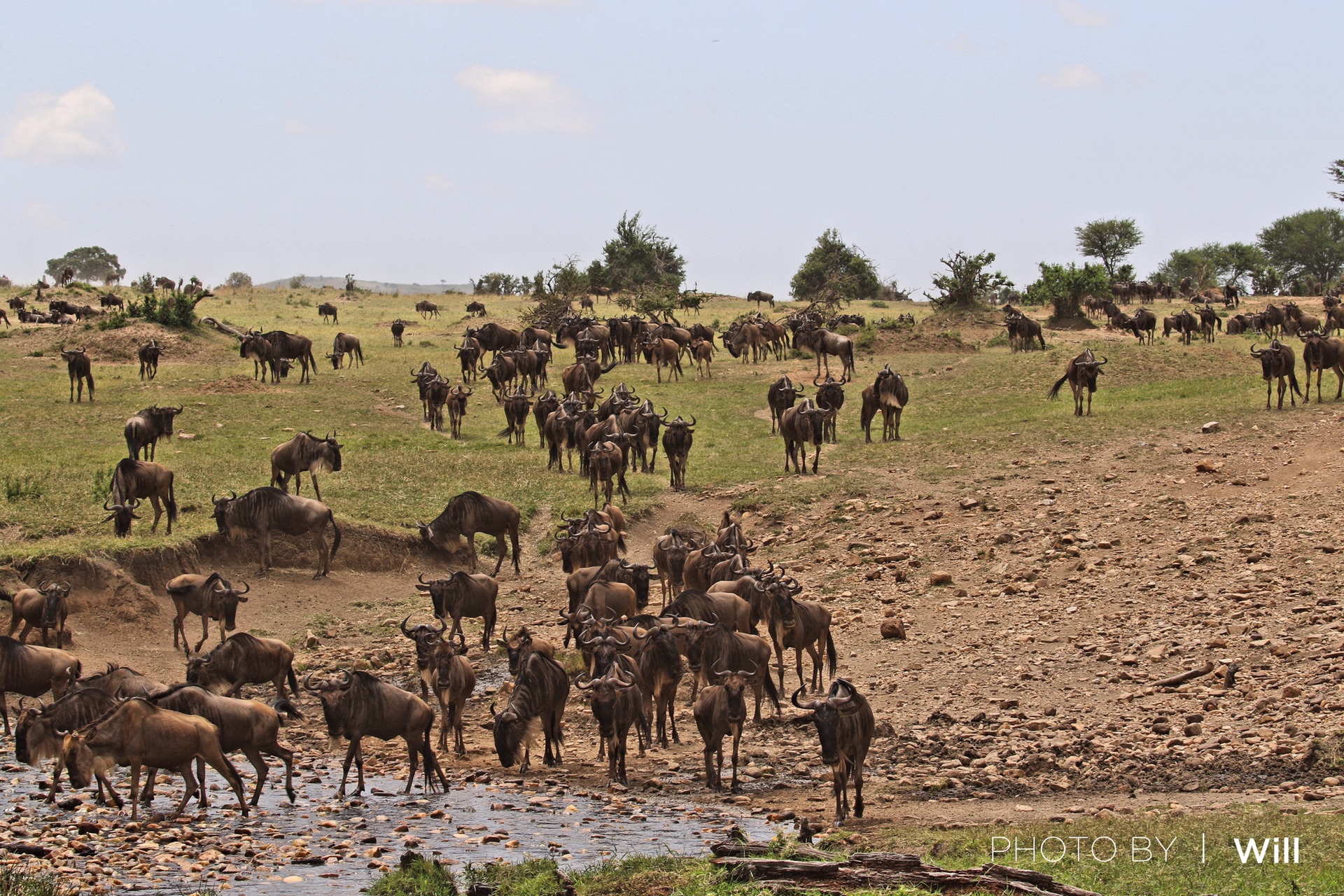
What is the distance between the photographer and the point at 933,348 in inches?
1718

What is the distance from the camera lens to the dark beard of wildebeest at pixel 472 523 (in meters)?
19.8

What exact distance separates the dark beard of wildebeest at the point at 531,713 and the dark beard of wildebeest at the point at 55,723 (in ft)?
11.2

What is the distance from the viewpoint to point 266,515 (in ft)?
61.2

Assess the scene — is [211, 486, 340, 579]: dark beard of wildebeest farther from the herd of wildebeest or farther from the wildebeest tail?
the wildebeest tail

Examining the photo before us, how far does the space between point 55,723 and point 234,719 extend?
1.72 m

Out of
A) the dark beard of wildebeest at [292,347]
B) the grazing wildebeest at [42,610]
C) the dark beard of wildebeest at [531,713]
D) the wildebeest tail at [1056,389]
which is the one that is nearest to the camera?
the dark beard of wildebeest at [531,713]

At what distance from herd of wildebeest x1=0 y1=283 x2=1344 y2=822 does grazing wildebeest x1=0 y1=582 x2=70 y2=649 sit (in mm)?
29

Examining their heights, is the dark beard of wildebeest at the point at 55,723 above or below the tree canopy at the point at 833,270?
below

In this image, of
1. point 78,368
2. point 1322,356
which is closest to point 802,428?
point 1322,356

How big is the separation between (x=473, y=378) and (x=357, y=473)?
46.0 ft

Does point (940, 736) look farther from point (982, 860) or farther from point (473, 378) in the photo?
point (473, 378)

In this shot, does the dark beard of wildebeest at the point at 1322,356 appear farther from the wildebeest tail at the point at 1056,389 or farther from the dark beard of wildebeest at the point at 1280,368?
the wildebeest tail at the point at 1056,389

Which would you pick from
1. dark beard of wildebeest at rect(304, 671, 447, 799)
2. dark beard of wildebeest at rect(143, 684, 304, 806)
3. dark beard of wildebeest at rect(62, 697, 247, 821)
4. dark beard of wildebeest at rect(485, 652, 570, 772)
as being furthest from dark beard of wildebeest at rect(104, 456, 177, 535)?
dark beard of wildebeest at rect(485, 652, 570, 772)

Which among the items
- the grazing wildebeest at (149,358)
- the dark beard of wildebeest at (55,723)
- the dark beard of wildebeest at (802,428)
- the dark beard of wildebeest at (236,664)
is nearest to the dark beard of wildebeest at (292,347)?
the grazing wildebeest at (149,358)
